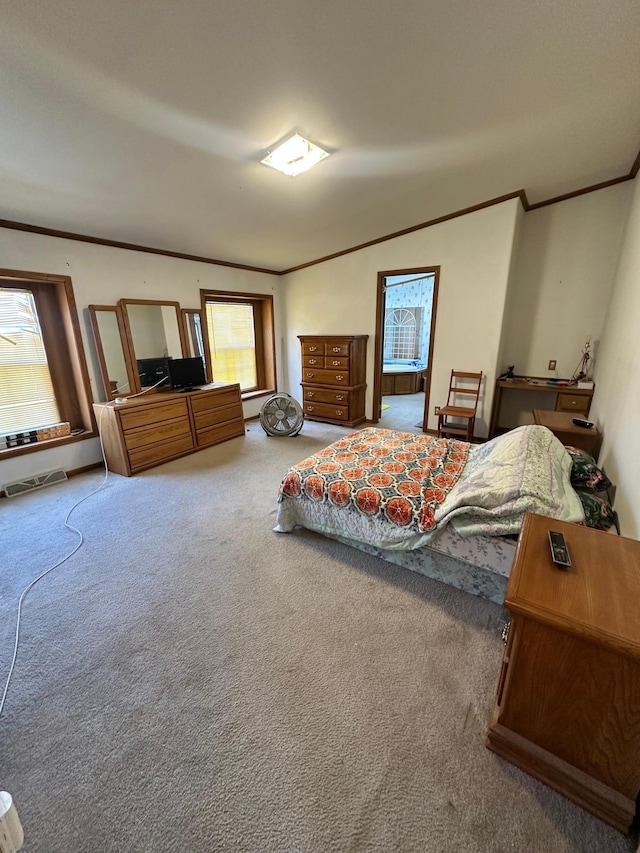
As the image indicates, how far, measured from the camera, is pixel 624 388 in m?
2.07

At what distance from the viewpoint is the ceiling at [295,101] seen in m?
1.40

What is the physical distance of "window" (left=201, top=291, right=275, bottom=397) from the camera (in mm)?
4719

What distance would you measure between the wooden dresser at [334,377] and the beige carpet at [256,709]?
9.03 feet

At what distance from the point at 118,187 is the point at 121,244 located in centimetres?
108

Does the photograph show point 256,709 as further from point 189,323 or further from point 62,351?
point 189,323

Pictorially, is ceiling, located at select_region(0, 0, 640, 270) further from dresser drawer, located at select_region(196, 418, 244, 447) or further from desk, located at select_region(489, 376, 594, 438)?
dresser drawer, located at select_region(196, 418, 244, 447)

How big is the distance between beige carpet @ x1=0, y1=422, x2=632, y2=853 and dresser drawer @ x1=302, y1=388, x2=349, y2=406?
108 inches

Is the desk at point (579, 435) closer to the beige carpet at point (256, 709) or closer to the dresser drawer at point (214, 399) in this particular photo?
the beige carpet at point (256, 709)

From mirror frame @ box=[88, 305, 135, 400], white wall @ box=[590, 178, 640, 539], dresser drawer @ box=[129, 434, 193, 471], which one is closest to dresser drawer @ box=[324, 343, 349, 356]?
dresser drawer @ box=[129, 434, 193, 471]

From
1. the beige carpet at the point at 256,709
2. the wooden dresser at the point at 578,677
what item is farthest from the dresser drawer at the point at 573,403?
the wooden dresser at the point at 578,677

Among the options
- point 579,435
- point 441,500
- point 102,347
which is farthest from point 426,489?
point 102,347

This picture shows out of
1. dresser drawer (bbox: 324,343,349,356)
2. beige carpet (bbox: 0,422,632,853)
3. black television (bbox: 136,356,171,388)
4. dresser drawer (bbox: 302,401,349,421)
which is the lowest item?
beige carpet (bbox: 0,422,632,853)

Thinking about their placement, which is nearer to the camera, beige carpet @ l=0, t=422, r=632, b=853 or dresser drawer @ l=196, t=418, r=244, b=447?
beige carpet @ l=0, t=422, r=632, b=853

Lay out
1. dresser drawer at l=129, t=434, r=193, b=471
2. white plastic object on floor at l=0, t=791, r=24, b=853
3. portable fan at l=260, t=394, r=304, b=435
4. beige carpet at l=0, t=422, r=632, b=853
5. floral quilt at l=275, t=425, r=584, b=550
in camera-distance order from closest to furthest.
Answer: white plastic object on floor at l=0, t=791, r=24, b=853 < beige carpet at l=0, t=422, r=632, b=853 < floral quilt at l=275, t=425, r=584, b=550 < dresser drawer at l=129, t=434, r=193, b=471 < portable fan at l=260, t=394, r=304, b=435
